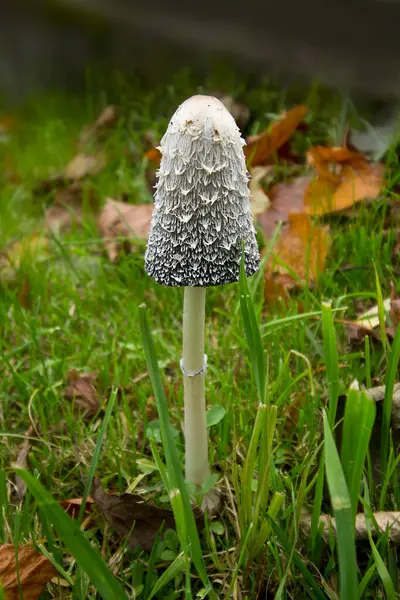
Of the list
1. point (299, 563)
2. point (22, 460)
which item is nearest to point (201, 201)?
point (299, 563)

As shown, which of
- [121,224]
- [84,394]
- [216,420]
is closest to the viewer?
[216,420]

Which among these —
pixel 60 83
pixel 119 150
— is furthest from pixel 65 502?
pixel 60 83

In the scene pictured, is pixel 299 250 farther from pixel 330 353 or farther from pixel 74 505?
pixel 74 505

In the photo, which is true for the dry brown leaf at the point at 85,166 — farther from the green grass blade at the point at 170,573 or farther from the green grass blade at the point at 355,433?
the green grass blade at the point at 355,433

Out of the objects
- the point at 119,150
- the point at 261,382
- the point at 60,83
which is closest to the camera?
the point at 261,382

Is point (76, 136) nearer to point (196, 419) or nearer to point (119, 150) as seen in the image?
point (119, 150)

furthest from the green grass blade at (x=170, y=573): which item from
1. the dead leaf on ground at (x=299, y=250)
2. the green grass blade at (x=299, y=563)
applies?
the dead leaf on ground at (x=299, y=250)
